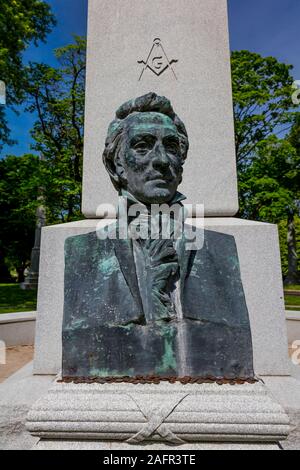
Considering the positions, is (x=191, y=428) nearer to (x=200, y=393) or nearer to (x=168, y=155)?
(x=200, y=393)

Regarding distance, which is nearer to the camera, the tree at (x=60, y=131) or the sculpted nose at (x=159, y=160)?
the sculpted nose at (x=159, y=160)

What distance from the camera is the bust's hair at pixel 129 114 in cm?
236

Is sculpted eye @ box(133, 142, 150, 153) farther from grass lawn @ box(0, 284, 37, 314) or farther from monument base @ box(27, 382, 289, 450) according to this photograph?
grass lawn @ box(0, 284, 37, 314)

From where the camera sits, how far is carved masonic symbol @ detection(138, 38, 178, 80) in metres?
3.70

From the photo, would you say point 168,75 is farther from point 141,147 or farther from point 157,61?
point 141,147

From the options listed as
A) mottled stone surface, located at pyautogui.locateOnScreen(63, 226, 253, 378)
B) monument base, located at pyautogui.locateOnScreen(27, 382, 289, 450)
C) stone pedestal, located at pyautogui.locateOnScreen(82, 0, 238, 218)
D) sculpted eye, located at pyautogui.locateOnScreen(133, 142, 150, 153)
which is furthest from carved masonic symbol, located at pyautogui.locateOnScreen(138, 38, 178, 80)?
monument base, located at pyautogui.locateOnScreen(27, 382, 289, 450)

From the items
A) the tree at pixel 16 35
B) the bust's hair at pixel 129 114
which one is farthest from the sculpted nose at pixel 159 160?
the tree at pixel 16 35

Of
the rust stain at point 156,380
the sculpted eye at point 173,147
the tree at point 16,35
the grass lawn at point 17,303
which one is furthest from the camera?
the tree at point 16,35

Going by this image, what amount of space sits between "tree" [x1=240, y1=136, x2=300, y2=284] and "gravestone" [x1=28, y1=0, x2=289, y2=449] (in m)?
9.48

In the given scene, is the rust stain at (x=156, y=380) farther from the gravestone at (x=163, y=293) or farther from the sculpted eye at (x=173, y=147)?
the sculpted eye at (x=173, y=147)

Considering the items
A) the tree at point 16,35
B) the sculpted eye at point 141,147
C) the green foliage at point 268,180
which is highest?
the tree at point 16,35

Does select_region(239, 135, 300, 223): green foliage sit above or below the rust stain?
above

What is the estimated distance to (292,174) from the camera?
48.5 feet

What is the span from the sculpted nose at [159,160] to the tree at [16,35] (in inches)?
410
